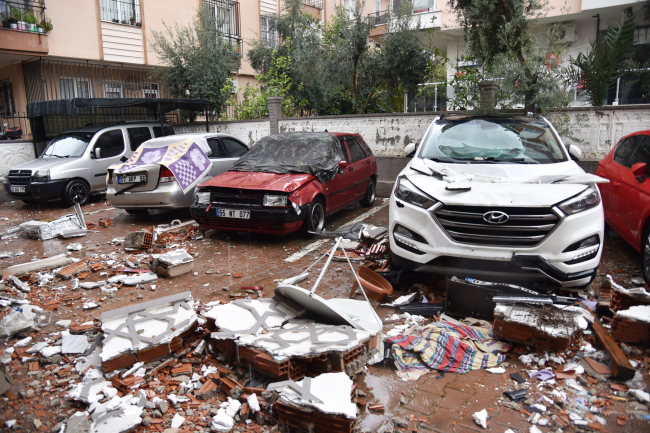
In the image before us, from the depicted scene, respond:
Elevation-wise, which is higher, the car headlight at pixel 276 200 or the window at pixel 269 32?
the window at pixel 269 32

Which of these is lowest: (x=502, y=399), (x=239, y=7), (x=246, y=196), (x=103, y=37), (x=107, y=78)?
(x=502, y=399)

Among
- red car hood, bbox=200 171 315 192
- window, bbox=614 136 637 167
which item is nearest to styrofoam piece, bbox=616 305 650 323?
window, bbox=614 136 637 167

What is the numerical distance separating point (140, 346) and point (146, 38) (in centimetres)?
1790

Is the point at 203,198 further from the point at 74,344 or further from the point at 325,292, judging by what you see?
the point at 74,344

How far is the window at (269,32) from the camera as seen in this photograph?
21250 mm

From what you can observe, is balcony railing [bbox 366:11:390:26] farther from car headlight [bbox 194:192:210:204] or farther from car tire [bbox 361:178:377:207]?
car headlight [bbox 194:192:210:204]

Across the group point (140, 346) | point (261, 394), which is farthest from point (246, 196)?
point (261, 394)

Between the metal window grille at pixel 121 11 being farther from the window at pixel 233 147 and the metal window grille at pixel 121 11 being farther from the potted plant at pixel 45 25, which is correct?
the window at pixel 233 147

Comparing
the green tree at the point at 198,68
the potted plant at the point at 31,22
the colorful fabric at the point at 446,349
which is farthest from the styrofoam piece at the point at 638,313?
the potted plant at the point at 31,22

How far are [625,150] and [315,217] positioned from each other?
4.76 meters

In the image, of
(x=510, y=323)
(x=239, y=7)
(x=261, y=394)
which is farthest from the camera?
(x=239, y=7)

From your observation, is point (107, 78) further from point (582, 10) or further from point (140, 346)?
point (582, 10)

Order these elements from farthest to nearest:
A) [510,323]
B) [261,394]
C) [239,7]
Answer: [239,7], [510,323], [261,394]

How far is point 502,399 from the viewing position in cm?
314
